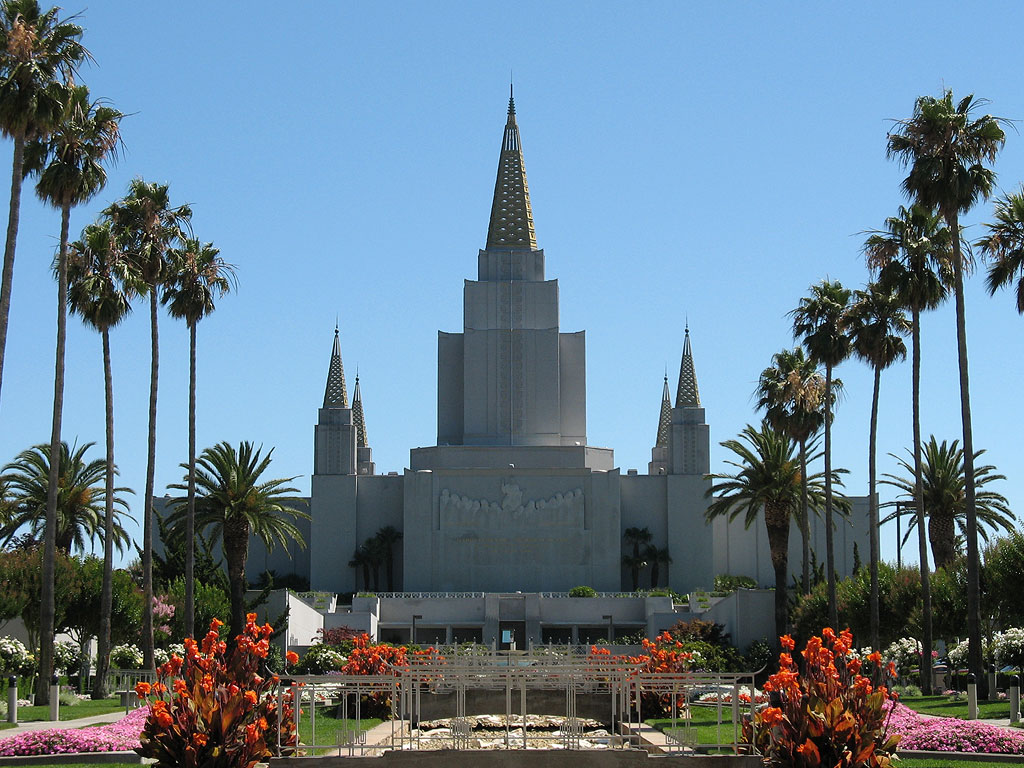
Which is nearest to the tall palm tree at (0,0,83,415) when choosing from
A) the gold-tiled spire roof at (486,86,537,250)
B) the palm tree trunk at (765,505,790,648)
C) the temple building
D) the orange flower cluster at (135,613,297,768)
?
the orange flower cluster at (135,613,297,768)

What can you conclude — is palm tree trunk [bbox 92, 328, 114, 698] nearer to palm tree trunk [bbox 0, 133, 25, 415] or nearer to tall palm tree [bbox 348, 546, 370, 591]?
palm tree trunk [bbox 0, 133, 25, 415]

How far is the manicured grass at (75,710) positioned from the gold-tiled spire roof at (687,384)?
150 ft

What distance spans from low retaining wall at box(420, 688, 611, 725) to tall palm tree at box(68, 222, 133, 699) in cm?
1310

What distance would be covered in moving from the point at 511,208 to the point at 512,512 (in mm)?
18897

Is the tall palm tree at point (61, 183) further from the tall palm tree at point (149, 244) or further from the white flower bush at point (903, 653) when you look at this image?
the white flower bush at point (903, 653)

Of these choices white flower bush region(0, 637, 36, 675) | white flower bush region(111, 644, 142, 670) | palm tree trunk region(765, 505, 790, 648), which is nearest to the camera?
white flower bush region(0, 637, 36, 675)

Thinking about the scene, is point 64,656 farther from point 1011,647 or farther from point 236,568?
point 1011,647

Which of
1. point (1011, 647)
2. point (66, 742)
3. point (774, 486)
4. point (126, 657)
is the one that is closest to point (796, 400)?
point (774, 486)

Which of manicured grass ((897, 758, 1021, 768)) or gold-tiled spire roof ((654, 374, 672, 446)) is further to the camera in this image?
gold-tiled spire roof ((654, 374, 672, 446))

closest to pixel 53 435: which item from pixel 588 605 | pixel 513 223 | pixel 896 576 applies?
pixel 896 576

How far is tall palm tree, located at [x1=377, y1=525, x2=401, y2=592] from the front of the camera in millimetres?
72250

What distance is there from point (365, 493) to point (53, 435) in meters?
42.5

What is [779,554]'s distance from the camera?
45.8 meters

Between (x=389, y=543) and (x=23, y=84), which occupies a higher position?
(x=23, y=84)
